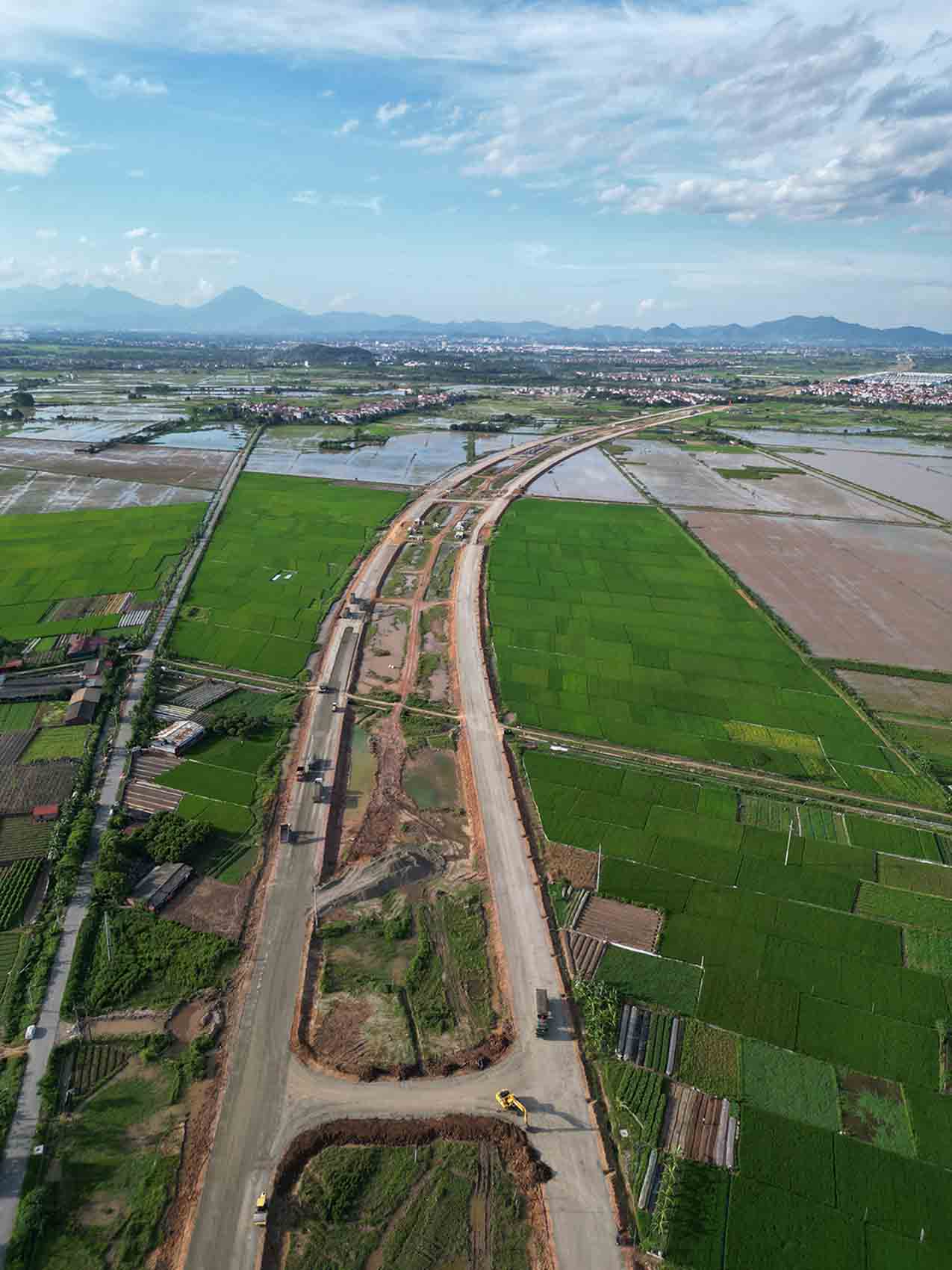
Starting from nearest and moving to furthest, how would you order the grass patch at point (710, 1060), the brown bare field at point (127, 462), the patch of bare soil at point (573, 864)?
the grass patch at point (710, 1060) → the patch of bare soil at point (573, 864) → the brown bare field at point (127, 462)

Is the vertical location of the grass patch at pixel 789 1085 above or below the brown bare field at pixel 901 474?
below

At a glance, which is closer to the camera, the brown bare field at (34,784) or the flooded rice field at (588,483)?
the brown bare field at (34,784)

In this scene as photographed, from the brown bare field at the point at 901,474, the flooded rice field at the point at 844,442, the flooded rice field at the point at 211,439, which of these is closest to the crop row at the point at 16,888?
the flooded rice field at the point at 211,439

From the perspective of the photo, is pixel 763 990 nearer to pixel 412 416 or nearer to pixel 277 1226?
pixel 277 1226

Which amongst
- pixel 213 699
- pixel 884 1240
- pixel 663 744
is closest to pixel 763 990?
pixel 884 1240

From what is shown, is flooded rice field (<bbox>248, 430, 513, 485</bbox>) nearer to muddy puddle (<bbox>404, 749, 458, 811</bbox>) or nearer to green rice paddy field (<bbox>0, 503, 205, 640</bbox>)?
green rice paddy field (<bbox>0, 503, 205, 640</bbox>)

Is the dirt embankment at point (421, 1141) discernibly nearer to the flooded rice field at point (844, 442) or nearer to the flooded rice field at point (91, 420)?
the flooded rice field at point (91, 420)

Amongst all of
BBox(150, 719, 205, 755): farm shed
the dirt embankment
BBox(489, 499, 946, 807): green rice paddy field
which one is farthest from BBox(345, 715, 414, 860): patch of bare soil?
the dirt embankment
